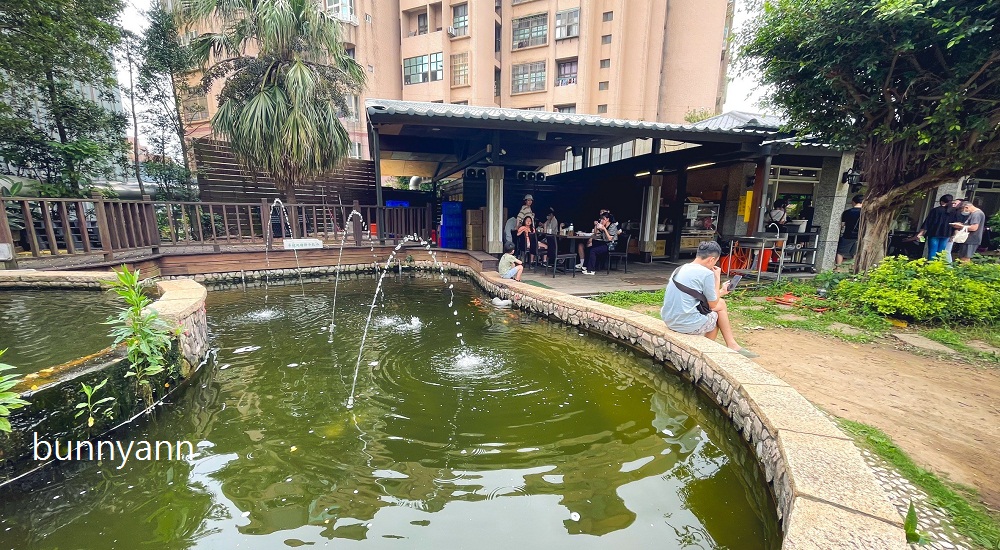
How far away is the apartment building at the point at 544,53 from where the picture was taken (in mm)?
21172

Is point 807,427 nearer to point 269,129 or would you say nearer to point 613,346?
point 613,346

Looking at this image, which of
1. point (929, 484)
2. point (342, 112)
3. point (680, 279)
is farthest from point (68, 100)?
point (929, 484)

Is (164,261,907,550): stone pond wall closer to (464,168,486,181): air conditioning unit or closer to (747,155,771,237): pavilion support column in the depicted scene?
(747,155,771,237): pavilion support column

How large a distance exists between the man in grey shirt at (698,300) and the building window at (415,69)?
Result: 22285 mm

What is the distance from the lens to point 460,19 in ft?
70.2

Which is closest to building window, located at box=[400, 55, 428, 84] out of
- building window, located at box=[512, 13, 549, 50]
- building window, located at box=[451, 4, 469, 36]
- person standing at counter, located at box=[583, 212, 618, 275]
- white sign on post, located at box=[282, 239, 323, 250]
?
building window, located at box=[451, 4, 469, 36]

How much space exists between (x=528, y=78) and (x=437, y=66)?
5537 mm

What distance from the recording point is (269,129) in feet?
29.5

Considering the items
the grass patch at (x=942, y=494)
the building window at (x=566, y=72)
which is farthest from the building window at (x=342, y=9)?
the grass patch at (x=942, y=494)

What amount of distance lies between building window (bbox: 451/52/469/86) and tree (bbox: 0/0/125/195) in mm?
15515

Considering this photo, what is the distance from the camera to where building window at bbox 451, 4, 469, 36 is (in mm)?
21219

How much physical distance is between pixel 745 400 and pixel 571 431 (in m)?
1.28

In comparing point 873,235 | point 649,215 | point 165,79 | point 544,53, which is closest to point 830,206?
point 873,235

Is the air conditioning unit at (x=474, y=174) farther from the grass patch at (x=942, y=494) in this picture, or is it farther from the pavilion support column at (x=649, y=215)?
the grass patch at (x=942, y=494)
